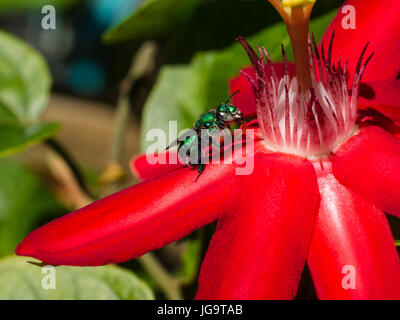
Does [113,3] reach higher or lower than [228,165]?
higher

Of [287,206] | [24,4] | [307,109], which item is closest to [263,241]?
[287,206]

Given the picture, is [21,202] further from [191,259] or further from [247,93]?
[247,93]

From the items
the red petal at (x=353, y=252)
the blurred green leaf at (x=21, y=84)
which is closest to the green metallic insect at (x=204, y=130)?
the red petal at (x=353, y=252)

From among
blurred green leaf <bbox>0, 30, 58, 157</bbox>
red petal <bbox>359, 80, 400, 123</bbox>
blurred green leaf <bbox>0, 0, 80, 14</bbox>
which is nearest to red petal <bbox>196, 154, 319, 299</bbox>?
red petal <bbox>359, 80, 400, 123</bbox>
